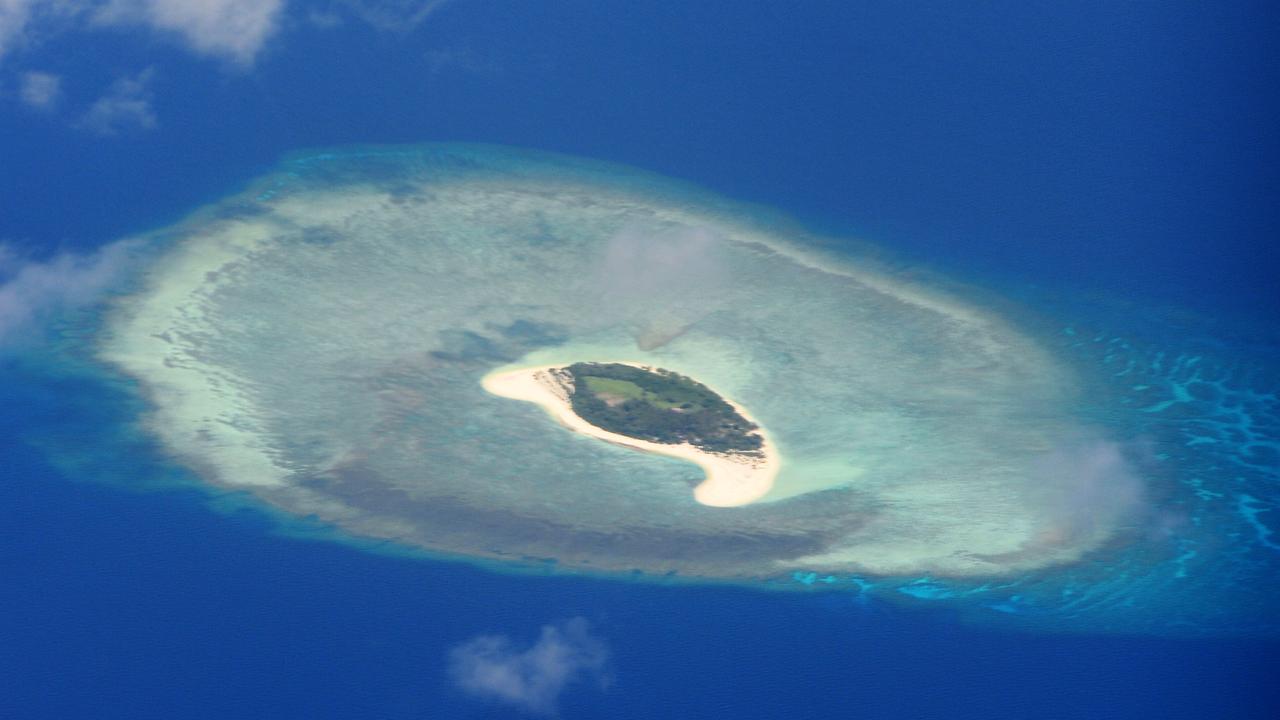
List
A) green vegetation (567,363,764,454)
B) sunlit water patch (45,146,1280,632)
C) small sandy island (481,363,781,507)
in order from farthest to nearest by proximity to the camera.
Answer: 1. green vegetation (567,363,764,454)
2. small sandy island (481,363,781,507)
3. sunlit water patch (45,146,1280,632)

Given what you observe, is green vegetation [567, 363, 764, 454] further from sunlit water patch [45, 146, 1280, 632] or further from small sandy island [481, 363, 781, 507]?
sunlit water patch [45, 146, 1280, 632]

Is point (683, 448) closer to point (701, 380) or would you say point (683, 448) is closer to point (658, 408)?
point (658, 408)

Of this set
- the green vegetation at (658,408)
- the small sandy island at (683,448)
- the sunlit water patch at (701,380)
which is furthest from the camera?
the green vegetation at (658,408)

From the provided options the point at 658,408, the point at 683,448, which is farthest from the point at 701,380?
the point at 683,448

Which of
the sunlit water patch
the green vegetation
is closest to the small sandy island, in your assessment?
the green vegetation

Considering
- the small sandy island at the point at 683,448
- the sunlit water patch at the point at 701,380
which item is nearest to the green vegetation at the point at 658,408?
the small sandy island at the point at 683,448

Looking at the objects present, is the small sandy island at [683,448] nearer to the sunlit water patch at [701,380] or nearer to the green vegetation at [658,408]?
the green vegetation at [658,408]
